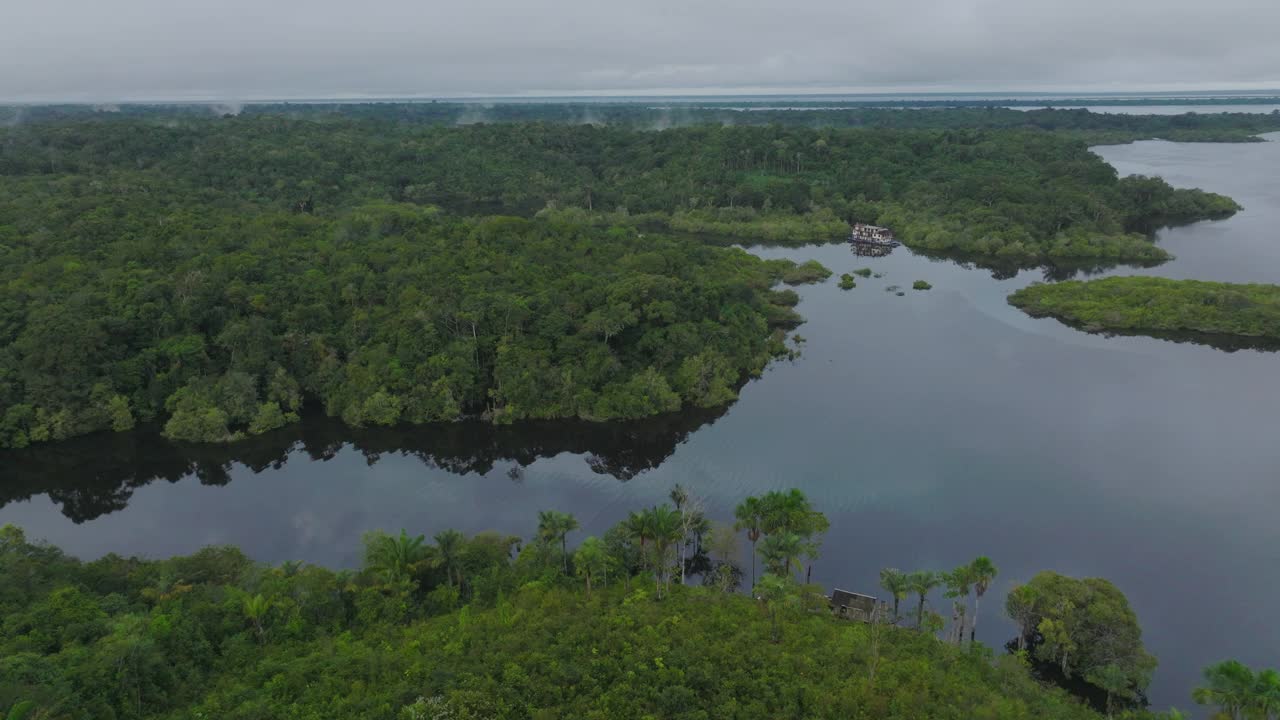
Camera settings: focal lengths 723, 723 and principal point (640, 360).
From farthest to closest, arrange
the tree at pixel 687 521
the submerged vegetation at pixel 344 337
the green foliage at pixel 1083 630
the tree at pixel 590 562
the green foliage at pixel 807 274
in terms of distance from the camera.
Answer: the green foliage at pixel 807 274 < the submerged vegetation at pixel 344 337 < the tree at pixel 687 521 < the tree at pixel 590 562 < the green foliage at pixel 1083 630

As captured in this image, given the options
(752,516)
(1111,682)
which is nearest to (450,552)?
(752,516)

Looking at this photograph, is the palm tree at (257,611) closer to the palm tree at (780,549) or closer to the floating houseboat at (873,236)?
the palm tree at (780,549)

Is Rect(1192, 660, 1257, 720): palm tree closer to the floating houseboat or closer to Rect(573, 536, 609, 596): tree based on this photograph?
Rect(573, 536, 609, 596): tree

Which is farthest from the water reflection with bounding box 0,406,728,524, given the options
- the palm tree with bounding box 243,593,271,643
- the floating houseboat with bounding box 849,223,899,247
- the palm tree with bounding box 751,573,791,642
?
the floating houseboat with bounding box 849,223,899,247

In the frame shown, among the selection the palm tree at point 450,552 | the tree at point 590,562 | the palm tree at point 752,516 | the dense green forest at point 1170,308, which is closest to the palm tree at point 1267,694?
the palm tree at point 752,516

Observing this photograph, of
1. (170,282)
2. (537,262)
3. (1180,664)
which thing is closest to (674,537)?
(1180,664)

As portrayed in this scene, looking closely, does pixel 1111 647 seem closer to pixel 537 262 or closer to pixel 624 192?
pixel 537 262
